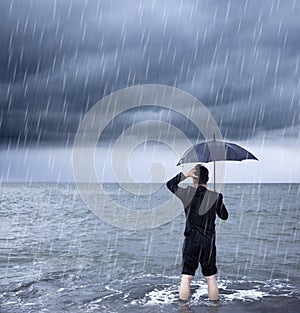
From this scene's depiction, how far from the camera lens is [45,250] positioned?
1511cm

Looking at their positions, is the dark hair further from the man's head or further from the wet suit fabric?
the wet suit fabric

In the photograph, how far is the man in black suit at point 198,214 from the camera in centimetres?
667

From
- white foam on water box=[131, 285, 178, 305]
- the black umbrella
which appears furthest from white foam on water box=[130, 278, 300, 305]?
the black umbrella

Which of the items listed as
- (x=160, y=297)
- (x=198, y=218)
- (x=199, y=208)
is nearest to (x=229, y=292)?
(x=160, y=297)

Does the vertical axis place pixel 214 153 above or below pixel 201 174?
above

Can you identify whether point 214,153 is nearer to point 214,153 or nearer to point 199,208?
point 214,153

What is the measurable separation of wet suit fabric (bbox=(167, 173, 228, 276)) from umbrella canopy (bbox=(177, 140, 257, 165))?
430 millimetres

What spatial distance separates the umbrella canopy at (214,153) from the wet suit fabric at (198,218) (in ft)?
1.41

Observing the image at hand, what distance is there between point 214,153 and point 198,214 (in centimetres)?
96

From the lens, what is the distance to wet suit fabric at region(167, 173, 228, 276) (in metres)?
6.70

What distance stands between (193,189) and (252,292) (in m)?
3.08

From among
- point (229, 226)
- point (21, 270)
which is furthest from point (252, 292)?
point (229, 226)

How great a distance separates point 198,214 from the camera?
264 inches

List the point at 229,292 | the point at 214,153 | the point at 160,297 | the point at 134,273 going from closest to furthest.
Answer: the point at 214,153
the point at 160,297
the point at 229,292
the point at 134,273
